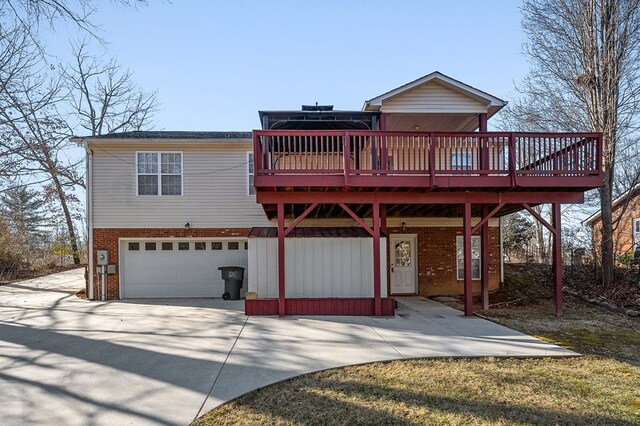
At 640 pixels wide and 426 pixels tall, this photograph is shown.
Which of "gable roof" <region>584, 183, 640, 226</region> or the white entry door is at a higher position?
"gable roof" <region>584, 183, 640, 226</region>

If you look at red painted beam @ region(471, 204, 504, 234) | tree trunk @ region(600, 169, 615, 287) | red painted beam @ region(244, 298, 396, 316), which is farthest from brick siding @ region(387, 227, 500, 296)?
tree trunk @ region(600, 169, 615, 287)

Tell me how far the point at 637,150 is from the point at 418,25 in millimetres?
10065

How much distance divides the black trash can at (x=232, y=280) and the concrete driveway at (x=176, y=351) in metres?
1.30

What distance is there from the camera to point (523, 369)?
521 cm

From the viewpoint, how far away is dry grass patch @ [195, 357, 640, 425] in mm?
3775

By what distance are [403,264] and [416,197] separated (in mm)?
4089

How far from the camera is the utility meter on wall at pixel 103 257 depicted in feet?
38.1

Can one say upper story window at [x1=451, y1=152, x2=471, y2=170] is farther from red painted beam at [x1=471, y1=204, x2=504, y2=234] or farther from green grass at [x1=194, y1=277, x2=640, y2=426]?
green grass at [x1=194, y1=277, x2=640, y2=426]

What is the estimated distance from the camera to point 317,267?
917 centimetres

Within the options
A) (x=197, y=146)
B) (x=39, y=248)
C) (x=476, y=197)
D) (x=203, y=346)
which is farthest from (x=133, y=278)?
(x=39, y=248)

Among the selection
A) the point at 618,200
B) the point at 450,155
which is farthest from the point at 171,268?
the point at 618,200

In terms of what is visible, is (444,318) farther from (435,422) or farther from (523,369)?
(435,422)

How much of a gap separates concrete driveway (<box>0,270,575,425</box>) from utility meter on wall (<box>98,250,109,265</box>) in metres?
1.69

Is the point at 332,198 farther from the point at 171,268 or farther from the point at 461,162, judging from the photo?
the point at 171,268
